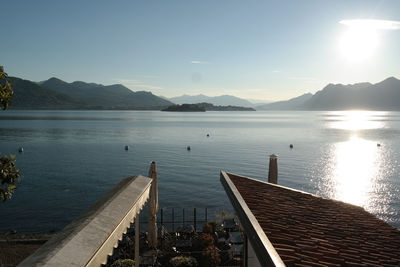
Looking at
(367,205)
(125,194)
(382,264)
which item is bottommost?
(367,205)

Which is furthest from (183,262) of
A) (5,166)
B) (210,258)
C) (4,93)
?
(4,93)

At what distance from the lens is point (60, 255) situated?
267 cm

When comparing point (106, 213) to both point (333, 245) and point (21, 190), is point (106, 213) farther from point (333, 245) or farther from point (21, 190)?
point (21, 190)

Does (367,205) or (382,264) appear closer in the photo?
(382,264)

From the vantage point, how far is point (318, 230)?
251 inches

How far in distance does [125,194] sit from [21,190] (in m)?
36.2

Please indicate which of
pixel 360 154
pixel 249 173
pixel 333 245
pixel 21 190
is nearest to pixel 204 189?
pixel 249 173

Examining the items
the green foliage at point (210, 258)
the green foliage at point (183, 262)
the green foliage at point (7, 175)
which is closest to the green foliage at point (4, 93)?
the green foliage at point (7, 175)

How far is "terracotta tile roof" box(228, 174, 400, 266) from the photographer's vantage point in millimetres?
4934

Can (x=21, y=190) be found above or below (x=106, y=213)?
below

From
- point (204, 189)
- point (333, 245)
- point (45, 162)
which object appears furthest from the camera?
point (45, 162)

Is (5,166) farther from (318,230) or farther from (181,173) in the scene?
(181,173)

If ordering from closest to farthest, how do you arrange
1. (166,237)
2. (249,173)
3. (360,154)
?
(166,237), (249,173), (360,154)

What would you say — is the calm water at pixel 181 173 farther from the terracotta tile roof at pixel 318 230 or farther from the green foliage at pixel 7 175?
the terracotta tile roof at pixel 318 230
